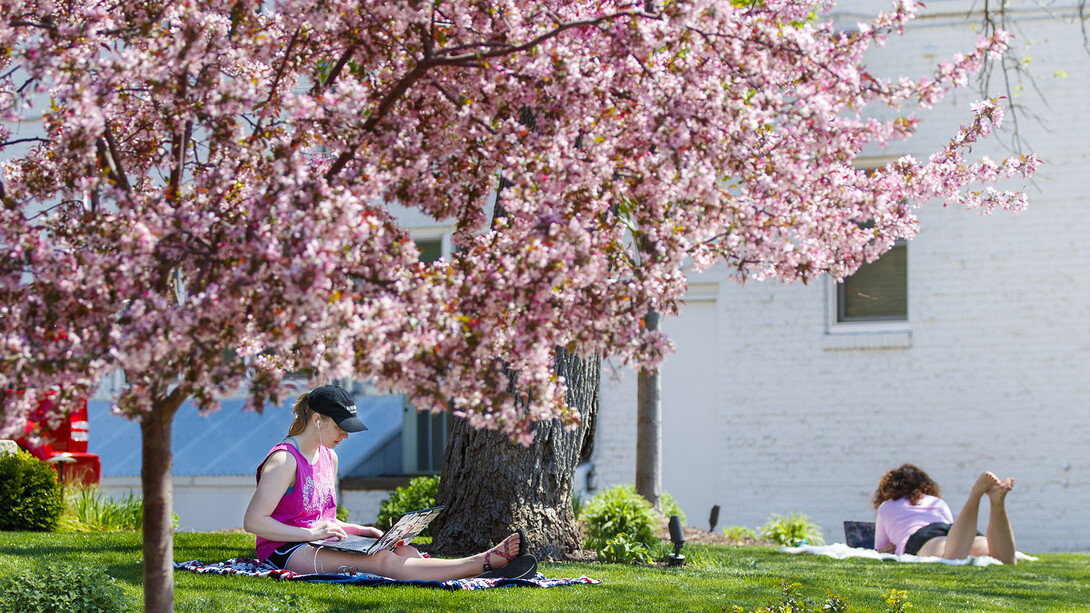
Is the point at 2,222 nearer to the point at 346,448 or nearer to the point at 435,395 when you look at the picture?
the point at 435,395

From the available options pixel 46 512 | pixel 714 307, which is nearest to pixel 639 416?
pixel 714 307

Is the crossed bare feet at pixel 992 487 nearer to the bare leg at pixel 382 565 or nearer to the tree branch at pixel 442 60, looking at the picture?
the bare leg at pixel 382 565

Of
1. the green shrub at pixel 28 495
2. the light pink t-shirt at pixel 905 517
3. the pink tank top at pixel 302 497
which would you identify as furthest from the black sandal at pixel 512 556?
the green shrub at pixel 28 495

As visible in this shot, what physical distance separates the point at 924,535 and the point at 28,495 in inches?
290

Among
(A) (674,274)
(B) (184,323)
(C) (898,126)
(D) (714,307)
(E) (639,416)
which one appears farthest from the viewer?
(D) (714,307)

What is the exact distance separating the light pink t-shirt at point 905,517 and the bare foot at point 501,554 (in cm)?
455

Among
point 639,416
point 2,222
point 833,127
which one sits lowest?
point 639,416

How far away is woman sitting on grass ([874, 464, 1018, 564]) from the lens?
9.06 meters

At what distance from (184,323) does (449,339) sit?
820mm

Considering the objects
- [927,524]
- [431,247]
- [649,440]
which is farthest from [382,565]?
[431,247]

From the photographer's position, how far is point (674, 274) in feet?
14.1

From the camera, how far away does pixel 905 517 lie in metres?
9.80

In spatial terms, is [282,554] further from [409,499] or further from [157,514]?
[409,499]

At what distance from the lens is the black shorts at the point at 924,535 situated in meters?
9.56
